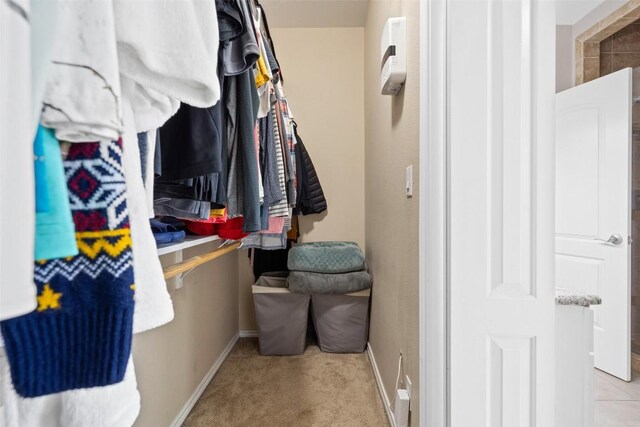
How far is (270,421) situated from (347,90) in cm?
234

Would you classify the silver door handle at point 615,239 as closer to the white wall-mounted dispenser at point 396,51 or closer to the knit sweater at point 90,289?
the white wall-mounted dispenser at point 396,51

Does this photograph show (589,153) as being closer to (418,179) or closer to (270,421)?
(418,179)

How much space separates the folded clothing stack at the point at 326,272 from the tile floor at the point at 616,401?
1.35m

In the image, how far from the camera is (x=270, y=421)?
1601mm

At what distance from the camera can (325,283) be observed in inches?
85.9

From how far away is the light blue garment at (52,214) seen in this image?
1.00 feet

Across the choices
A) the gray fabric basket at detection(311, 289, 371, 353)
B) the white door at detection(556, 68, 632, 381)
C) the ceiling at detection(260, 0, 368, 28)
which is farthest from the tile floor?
the ceiling at detection(260, 0, 368, 28)

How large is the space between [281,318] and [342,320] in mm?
413

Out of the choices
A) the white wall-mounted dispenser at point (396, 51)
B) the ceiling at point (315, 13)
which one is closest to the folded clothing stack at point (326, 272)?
the white wall-mounted dispenser at point (396, 51)

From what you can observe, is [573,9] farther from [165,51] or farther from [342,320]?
[165,51]

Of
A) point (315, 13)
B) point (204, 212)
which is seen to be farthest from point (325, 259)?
point (315, 13)

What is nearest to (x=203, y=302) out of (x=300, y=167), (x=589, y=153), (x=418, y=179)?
(x=300, y=167)

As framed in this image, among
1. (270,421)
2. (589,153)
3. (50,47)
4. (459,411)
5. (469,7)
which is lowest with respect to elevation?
(270,421)

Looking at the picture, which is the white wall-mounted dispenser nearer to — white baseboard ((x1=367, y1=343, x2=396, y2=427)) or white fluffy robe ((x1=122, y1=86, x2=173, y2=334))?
white fluffy robe ((x1=122, y1=86, x2=173, y2=334))
